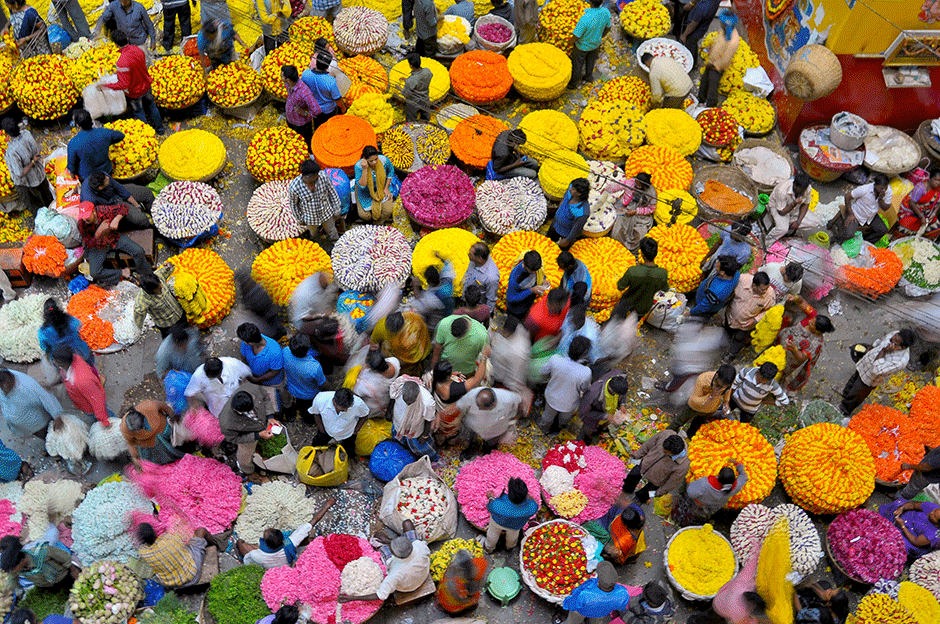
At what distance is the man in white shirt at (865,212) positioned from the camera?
9758 mm

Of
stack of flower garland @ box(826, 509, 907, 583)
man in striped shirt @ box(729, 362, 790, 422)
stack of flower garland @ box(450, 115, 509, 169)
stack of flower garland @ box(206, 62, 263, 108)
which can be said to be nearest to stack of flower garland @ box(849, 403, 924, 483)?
stack of flower garland @ box(826, 509, 907, 583)

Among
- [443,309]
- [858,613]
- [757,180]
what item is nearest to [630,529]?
[858,613]

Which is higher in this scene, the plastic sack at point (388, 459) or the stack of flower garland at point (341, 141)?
the stack of flower garland at point (341, 141)

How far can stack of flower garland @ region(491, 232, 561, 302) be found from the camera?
9188 mm

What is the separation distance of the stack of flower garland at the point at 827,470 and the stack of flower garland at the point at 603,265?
2.49 meters

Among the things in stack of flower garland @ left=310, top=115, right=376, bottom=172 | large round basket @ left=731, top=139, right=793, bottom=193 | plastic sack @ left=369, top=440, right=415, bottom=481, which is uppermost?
stack of flower garland @ left=310, top=115, right=376, bottom=172

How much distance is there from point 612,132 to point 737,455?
462cm

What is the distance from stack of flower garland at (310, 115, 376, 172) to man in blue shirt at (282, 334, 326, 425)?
278cm

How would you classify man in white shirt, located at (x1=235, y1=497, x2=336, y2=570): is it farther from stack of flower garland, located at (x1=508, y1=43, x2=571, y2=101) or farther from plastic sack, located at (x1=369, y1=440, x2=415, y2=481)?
stack of flower garland, located at (x1=508, y1=43, x2=571, y2=101)

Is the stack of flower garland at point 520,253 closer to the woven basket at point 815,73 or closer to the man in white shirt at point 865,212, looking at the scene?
the man in white shirt at point 865,212

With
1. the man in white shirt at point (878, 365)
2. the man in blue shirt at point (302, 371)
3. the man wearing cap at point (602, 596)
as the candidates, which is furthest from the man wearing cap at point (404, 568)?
the man in white shirt at point (878, 365)

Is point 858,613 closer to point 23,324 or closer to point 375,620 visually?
point 375,620

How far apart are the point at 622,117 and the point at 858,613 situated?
6479 millimetres

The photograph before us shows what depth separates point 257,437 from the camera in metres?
7.67
